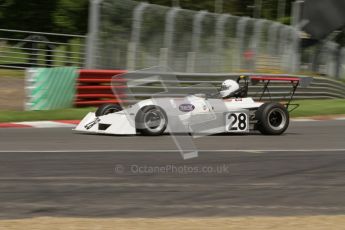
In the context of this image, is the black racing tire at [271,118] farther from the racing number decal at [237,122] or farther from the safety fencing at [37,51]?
the safety fencing at [37,51]

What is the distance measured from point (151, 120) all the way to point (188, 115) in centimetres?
57

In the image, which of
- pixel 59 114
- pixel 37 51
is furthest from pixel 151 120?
pixel 37 51

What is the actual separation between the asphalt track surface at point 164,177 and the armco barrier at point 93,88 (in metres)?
3.92

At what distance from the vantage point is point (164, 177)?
7.10 meters

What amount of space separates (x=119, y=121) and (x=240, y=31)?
9473mm

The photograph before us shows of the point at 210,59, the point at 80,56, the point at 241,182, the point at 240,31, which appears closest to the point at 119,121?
the point at 241,182

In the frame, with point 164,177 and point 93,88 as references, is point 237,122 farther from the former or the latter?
point 93,88

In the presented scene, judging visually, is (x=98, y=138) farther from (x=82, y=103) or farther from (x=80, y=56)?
(x=80, y=56)

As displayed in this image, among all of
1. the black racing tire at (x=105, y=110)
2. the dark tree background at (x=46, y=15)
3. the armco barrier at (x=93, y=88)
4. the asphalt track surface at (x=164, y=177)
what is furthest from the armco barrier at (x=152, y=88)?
the dark tree background at (x=46, y=15)

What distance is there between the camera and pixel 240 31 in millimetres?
18844

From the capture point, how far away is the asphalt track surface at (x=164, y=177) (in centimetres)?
578

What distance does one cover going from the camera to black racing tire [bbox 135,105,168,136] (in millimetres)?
9836

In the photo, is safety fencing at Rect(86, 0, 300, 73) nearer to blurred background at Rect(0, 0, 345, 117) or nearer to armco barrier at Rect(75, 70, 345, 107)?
blurred background at Rect(0, 0, 345, 117)

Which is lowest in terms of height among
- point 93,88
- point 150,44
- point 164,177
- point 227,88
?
point 93,88
